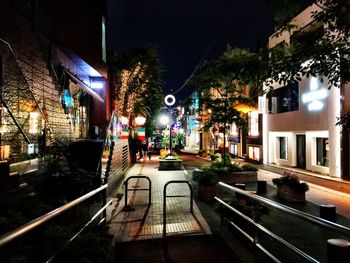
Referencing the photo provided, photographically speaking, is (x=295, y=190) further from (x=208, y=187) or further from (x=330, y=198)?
(x=208, y=187)

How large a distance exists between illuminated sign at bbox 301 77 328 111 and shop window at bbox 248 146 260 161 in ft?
29.2

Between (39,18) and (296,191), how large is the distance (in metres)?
10.7

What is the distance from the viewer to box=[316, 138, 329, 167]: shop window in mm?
20594

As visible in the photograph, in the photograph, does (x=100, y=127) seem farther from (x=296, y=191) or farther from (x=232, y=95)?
(x=296, y=191)

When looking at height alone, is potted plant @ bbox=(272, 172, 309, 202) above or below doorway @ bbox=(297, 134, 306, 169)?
below

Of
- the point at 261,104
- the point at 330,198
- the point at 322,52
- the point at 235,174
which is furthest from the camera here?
the point at 261,104

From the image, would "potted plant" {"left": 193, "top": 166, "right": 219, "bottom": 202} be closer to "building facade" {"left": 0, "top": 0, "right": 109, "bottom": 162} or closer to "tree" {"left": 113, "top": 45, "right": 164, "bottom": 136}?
"building facade" {"left": 0, "top": 0, "right": 109, "bottom": 162}

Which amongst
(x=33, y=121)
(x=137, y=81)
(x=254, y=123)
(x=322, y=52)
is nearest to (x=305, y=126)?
(x=254, y=123)

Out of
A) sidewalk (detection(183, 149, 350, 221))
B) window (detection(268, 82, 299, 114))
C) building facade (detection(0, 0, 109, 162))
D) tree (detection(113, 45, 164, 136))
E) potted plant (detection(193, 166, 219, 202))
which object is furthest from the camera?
tree (detection(113, 45, 164, 136))

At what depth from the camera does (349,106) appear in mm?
17625

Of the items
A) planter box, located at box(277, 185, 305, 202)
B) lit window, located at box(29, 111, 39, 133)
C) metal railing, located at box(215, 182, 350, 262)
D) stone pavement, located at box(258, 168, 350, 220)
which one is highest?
lit window, located at box(29, 111, 39, 133)

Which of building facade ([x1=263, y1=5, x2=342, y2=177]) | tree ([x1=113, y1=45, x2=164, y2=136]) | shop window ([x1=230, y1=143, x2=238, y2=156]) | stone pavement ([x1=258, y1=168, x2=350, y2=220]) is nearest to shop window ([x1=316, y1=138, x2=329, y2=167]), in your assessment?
building facade ([x1=263, y1=5, x2=342, y2=177])

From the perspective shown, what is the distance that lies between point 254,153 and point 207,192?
788 inches

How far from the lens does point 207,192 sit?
481 inches
